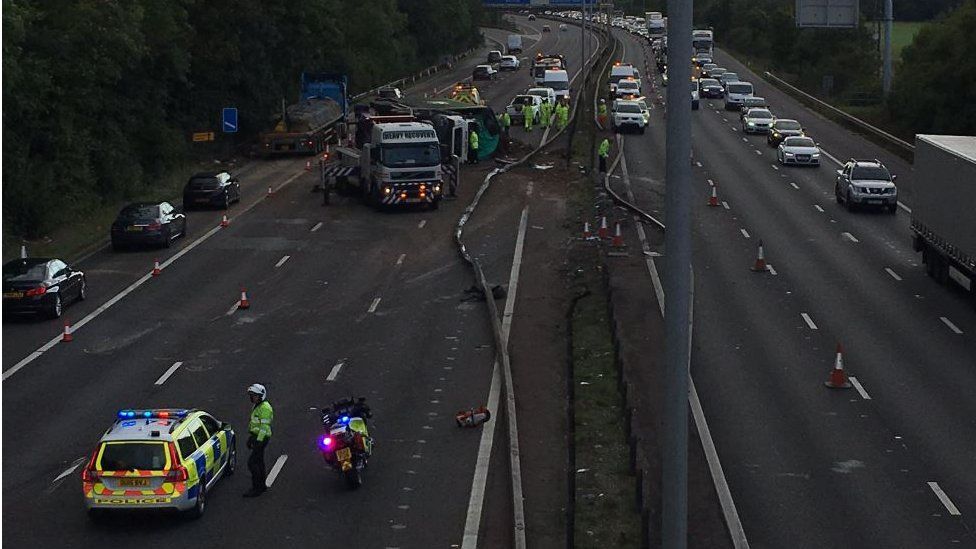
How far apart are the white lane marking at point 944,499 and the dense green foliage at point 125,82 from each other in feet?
89.2

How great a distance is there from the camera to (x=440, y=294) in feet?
119

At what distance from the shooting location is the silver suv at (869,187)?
49312mm

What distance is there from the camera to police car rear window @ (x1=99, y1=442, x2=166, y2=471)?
61.7 feet

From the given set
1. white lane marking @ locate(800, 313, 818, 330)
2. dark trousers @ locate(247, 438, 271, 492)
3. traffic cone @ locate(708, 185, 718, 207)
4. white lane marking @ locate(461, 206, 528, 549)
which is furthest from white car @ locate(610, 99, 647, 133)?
dark trousers @ locate(247, 438, 271, 492)

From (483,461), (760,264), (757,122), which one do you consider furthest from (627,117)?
(483,461)

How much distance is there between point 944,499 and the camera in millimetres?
20516

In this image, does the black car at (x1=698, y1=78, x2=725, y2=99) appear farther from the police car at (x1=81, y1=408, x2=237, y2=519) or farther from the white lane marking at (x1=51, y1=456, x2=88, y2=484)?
the police car at (x1=81, y1=408, x2=237, y2=519)

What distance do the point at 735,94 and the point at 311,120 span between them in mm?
33240


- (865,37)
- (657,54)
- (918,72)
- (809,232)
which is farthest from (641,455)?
(657,54)

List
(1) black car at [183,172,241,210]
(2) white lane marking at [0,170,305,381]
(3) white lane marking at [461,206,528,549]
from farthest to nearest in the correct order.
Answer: (1) black car at [183,172,241,210] < (2) white lane marking at [0,170,305,381] < (3) white lane marking at [461,206,528,549]

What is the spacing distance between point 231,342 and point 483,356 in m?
5.54

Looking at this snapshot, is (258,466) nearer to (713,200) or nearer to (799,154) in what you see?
(713,200)

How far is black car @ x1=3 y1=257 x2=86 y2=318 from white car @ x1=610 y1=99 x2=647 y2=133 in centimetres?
4379

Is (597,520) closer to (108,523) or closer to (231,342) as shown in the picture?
(108,523)
